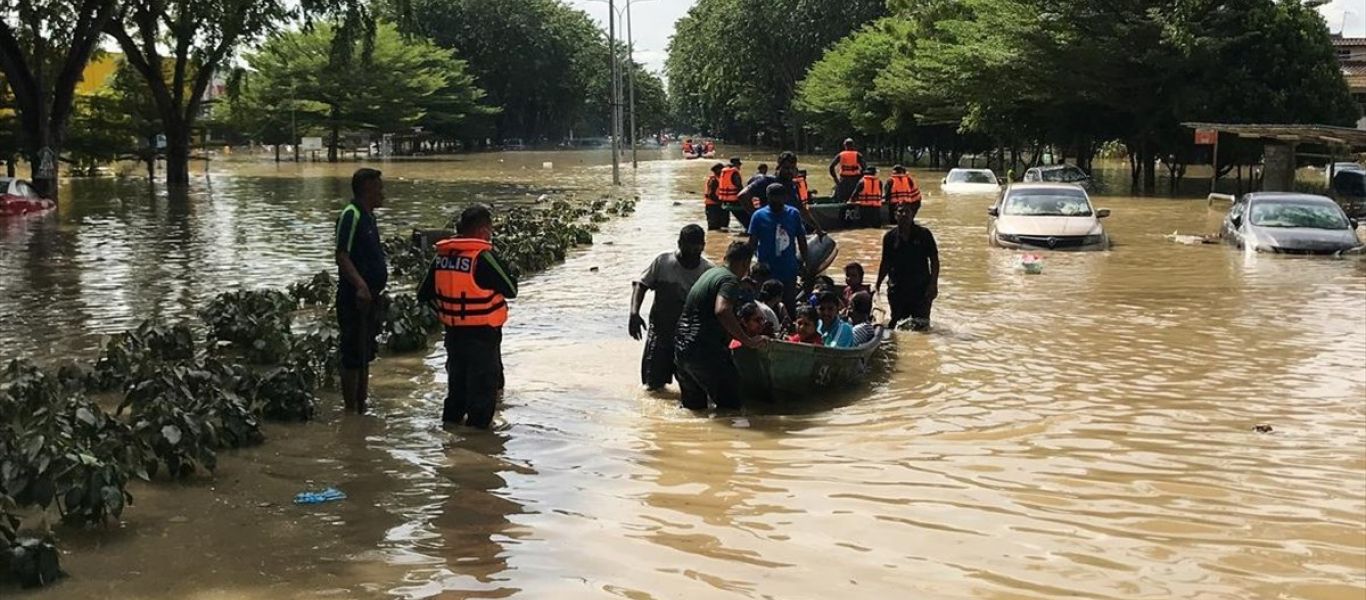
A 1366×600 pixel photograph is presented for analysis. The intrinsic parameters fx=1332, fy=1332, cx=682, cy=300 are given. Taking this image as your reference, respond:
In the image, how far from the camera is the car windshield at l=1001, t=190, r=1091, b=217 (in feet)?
76.1

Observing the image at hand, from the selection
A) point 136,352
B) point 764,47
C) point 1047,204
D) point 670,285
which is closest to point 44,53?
point 1047,204

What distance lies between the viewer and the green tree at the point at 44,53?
35250mm

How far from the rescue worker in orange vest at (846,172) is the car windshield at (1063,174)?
1508 centimetres

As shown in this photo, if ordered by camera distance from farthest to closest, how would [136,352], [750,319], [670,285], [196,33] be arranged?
[196,33] → [136,352] → [670,285] → [750,319]

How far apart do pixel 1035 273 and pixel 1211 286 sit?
2.44 metres

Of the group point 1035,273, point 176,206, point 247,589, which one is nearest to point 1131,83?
point 1035,273

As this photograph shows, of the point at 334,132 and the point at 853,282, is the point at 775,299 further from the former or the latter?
the point at 334,132

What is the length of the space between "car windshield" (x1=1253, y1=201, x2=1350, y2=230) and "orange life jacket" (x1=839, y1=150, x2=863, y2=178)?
7575 millimetres

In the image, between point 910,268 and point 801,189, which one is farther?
point 801,189

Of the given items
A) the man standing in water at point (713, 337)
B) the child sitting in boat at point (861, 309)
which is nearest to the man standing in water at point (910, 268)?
the child sitting in boat at point (861, 309)

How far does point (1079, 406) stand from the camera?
10.0 m

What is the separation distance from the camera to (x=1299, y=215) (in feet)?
73.5

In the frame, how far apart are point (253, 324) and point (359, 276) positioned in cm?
338

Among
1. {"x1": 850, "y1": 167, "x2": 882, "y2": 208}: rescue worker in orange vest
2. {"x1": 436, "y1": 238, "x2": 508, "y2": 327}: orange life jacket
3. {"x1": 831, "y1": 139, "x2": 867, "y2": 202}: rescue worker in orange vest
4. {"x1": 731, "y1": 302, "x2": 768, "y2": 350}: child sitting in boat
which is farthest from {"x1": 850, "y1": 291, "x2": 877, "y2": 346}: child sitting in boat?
{"x1": 831, "y1": 139, "x2": 867, "y2": 202}: rescue worker in orange vest
